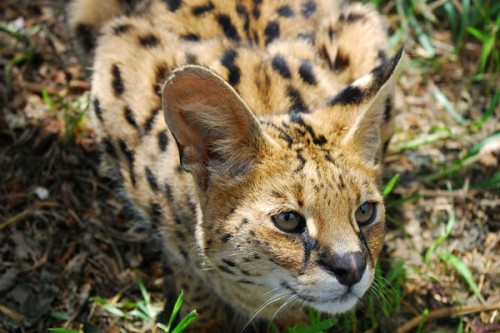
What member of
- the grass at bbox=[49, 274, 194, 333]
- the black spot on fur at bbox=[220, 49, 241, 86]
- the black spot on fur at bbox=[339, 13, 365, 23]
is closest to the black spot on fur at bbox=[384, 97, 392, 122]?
the black spot on fur at bbox=[339, 13, 365, 23]

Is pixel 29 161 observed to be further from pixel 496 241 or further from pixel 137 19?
pixel 496 241

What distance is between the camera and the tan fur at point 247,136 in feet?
11.0

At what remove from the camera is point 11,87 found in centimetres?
563

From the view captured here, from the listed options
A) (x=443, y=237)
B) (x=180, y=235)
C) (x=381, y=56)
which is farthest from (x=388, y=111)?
(x=180, y=235)

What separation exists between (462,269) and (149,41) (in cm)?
243

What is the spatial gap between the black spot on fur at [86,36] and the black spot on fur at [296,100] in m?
1.80

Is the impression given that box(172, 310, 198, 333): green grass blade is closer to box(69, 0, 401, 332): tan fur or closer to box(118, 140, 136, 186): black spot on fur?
box(69, 0, 401, 332): tan fur

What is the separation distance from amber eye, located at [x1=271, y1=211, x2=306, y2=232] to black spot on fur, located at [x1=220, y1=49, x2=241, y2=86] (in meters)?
1.10

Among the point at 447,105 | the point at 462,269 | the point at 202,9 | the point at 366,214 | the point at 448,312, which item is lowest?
the point at 448,312

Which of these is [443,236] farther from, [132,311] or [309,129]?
[132,311]

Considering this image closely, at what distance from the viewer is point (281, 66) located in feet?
14.4

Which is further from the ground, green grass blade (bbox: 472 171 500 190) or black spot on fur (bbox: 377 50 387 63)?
black spot on fur (bbox: 377 50 387 63)

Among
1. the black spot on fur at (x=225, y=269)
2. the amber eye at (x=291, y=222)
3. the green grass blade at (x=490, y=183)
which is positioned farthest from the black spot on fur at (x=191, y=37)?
the green grass blade at (x=490, y=183)

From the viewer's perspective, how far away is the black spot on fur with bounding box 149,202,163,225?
4.39 m
